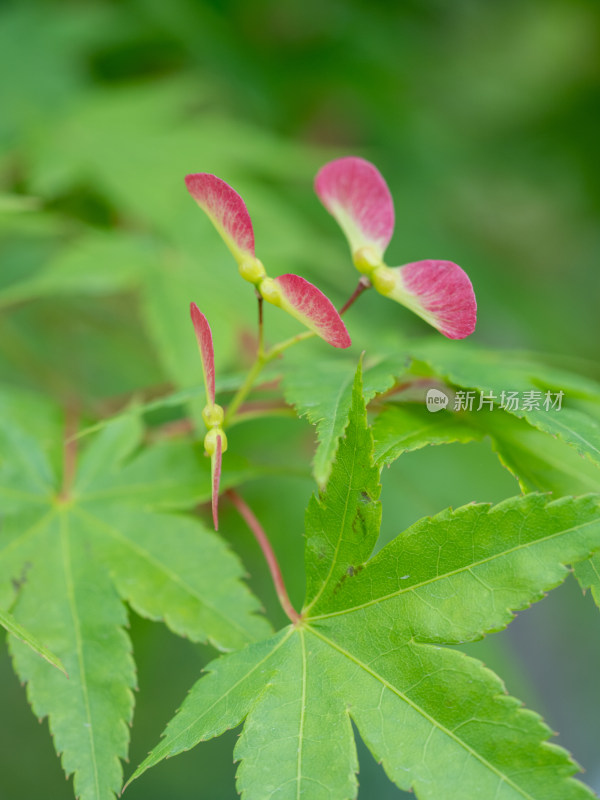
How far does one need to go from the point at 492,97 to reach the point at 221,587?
6.83 ft

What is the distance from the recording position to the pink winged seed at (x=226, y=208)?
48cm

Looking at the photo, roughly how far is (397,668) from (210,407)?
0.21 m

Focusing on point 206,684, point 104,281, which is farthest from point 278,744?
point 104,281

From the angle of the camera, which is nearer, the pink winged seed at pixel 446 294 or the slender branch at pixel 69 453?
the pink winged seed at pixel 446 294

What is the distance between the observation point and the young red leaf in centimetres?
49

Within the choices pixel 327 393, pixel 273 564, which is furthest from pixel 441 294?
pixel 273 564

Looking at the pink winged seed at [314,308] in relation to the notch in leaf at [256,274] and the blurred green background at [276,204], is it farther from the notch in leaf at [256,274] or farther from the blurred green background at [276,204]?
the blurred green background at [276,204]

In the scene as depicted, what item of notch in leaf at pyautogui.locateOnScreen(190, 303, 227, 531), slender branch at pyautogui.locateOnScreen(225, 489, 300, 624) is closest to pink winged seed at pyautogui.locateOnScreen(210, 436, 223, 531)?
notch in leaf at pyautogui.locateOnScreen(190, 303, 227, 531)

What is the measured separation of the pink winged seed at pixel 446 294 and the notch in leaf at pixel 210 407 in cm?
16

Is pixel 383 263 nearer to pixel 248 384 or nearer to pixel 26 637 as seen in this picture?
→ pixel 248 384

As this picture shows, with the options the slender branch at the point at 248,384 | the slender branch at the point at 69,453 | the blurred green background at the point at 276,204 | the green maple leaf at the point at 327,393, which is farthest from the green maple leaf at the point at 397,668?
the blurred green background at the point at 276,204

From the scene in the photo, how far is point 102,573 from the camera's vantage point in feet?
1.92

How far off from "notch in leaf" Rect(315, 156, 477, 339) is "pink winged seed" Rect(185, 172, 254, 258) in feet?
0.31

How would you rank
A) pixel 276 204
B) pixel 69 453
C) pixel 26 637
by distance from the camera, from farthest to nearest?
1. pixel 276 204
2. pixel 69 453
3. pixel 26 637
